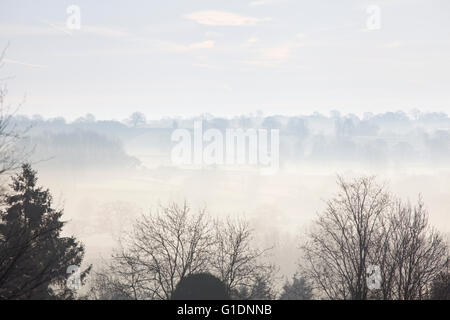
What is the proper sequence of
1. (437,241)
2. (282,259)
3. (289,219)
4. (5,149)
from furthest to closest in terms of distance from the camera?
(289,219) → (282,259) → (437,241) → (5,149)

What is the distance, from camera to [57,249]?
2805 cm

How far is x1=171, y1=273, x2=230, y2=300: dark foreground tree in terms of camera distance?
60.2 ft

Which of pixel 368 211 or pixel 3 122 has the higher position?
pixel 3 122

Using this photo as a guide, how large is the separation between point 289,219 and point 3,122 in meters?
179

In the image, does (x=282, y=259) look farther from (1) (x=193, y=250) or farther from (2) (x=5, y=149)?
(2) (x=5, y=149)

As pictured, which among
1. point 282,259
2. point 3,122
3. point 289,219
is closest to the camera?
point 3,122

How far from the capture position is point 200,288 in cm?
1850

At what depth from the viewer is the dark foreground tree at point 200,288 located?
1836 centimetres
